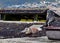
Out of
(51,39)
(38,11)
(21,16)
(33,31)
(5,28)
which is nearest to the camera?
(51,39)

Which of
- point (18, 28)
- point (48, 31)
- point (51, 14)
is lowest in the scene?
point (18, 28)

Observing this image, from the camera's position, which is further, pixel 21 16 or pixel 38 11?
pixel 21 16

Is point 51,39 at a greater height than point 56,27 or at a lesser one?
lesser

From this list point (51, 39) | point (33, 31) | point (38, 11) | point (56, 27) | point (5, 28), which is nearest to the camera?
point (56, 27)

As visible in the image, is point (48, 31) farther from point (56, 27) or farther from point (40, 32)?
point (40, 32)

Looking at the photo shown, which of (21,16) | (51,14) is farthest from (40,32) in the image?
(21,16)

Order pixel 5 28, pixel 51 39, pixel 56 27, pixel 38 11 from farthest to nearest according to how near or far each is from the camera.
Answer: pixel 38 11
pixel 5 28
pixel 51 39
pixel 56 27

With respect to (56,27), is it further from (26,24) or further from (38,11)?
(38,11)

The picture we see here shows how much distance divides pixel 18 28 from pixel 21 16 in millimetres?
1329

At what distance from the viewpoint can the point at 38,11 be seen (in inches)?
181

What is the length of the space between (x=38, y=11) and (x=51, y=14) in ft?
6.27

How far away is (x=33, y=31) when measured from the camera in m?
3.12

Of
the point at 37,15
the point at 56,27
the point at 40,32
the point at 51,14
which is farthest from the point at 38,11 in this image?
the point at 56,27

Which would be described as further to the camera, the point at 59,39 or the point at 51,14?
the point at 51,14
